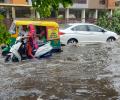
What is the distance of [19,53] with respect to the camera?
14.8 meters

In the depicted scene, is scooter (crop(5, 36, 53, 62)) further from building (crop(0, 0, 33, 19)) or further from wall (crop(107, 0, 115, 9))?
wall (crop(107, 0, 115, 9))

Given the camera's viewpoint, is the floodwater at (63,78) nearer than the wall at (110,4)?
Yes

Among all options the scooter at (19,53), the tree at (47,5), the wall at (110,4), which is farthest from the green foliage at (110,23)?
the wall at (110,4)

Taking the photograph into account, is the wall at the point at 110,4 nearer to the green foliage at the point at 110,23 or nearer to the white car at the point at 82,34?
the green foliage at the point at 110,23

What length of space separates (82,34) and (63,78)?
1200cm

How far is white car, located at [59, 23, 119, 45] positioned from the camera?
22000mm

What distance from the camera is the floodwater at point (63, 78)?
28.1ft

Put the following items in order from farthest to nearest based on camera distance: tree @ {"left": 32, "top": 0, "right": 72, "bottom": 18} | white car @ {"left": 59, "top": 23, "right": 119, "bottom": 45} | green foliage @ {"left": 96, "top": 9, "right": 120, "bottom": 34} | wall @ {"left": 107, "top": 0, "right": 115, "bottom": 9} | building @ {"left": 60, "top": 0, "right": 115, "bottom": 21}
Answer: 1. wall @ {"left": 107, "top": 0, "right": 115, "bottom": 9}
2. building @ {"left": 60, "top": 0, "right": 115, "bottom": 21}
3. green foliage @ {"left": 96, "top": 9, "right": 120, "bottom": 34}
4. white car @ {"left": 59, "top": 23, "right": 119, "bottom": 45}
5. tree @ {"left": 32, "top": 0, "right": 72, "bottom": 18}

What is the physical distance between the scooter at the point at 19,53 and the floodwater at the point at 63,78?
12.8 inches

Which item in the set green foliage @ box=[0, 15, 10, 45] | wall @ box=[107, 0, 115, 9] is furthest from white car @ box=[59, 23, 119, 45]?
wall @ box=[107, 0, 115, 9]

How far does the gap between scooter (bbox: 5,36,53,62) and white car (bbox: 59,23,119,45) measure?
6.18m

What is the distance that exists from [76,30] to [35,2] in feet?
55.0

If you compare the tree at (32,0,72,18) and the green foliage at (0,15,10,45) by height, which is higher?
the tree at (32,0,72,18)

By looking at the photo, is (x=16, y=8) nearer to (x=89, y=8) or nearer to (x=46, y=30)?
(x=89, y=8)
